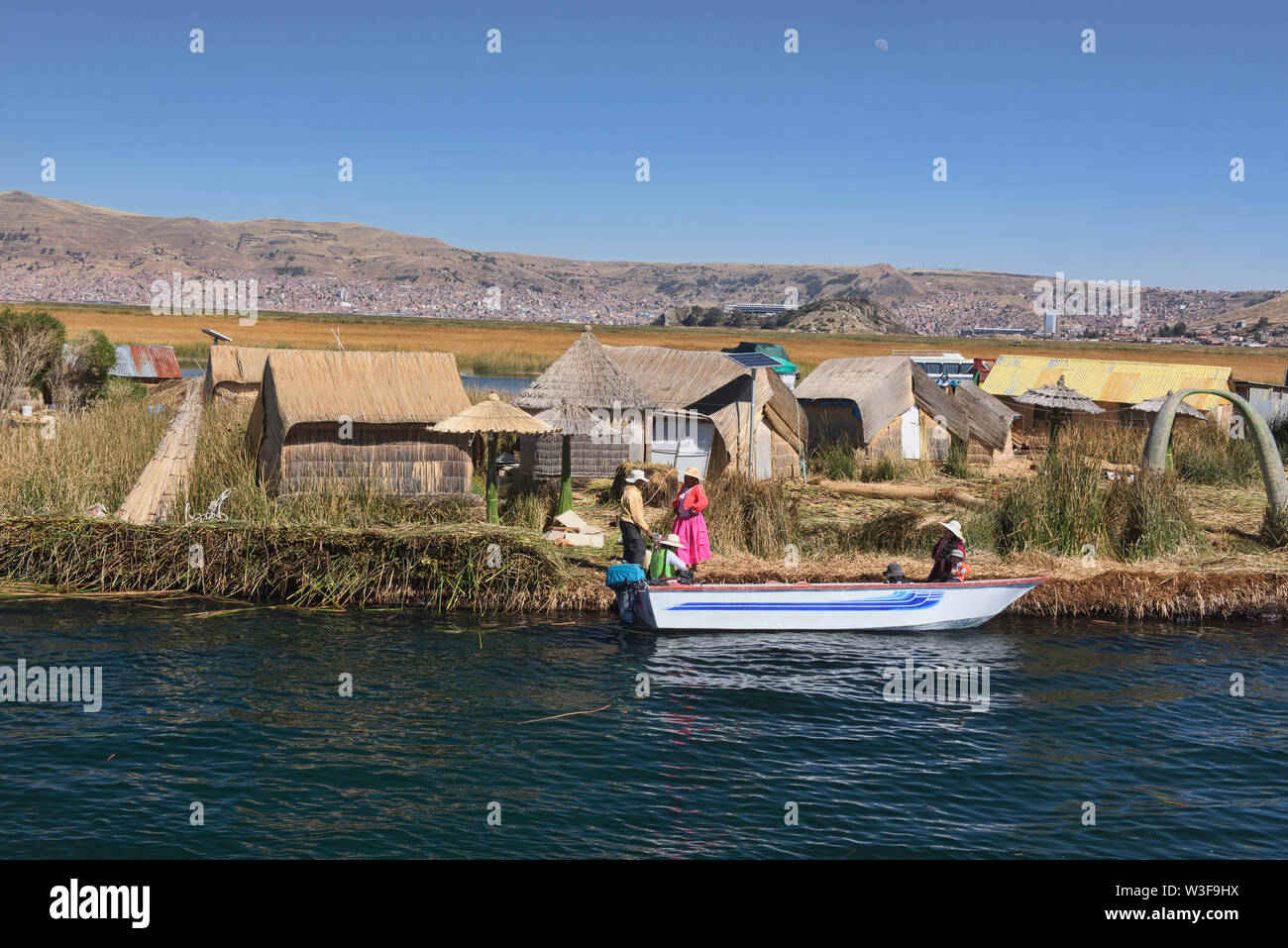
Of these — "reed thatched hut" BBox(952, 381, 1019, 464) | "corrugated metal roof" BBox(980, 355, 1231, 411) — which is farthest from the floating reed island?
"corrugated metal roof" BBox(980, 355, 1231, 411)

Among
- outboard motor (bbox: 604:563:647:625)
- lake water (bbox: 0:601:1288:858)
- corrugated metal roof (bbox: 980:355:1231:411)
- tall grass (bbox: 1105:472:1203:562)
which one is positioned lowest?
lake water (bbox: 0:601:1288:858)

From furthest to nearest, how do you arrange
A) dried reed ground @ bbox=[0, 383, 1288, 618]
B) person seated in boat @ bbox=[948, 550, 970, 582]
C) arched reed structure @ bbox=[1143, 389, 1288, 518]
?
arched reed structure @ bbox=[1143, 389, 1288, 518] → dried reed ground @ bbox=[0, 383, 1288, 618] → person seated in boat @ bbox=[948, 550, 970, 582]

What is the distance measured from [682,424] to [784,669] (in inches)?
443

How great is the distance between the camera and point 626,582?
50.0 ft

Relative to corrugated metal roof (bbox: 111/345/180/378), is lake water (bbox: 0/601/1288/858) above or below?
below

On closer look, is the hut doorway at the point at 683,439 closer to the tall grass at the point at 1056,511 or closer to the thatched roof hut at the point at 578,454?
the thatched roof hut at the point at 578,454

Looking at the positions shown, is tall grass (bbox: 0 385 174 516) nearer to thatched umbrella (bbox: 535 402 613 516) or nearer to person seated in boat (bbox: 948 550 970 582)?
thatched umbrella (bbox: 535 402 613 516)

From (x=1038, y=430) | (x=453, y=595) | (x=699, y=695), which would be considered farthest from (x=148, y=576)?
(x=1038, y=430)

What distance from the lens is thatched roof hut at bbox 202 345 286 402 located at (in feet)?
93.9

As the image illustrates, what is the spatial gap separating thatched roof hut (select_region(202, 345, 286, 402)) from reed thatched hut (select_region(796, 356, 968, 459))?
15.0 meters

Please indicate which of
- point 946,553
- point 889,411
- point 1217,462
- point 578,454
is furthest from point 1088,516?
point 578,454

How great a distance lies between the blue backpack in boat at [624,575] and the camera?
1518 centimetres

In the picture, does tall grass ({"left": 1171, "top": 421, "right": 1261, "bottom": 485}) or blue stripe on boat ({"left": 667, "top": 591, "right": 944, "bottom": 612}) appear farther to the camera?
tall grass ({"left": 1171, "top": 421, "right": 1261, "bottom": 485})

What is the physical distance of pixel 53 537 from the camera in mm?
16828
